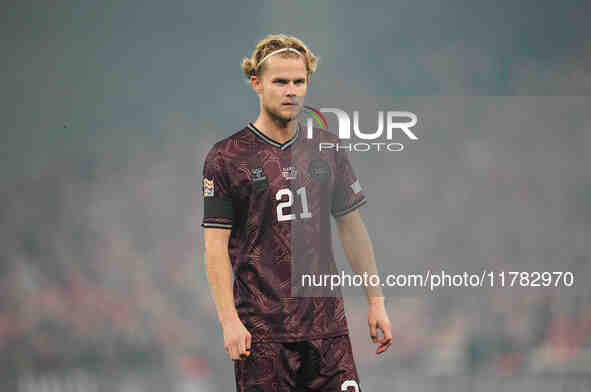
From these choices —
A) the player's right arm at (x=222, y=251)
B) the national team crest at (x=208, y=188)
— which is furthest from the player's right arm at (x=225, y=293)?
the national team crest at (x=208, y=188)

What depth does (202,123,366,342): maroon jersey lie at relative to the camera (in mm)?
2736

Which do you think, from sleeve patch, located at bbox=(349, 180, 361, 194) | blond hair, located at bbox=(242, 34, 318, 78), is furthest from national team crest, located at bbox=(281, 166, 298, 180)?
blond hair, located at bbox=(242, 34, 318, 78)

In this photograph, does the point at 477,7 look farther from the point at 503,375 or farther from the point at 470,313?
the point at 503,375

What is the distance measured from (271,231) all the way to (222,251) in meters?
0.18

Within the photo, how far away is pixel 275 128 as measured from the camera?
286 centimetres

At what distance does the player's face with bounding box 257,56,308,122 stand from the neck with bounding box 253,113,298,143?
2 centimetres

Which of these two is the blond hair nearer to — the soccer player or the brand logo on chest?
the soccer player

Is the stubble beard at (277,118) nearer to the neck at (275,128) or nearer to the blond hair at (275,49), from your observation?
the neck at (275,128)

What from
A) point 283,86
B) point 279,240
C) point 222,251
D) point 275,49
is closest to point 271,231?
point 279,240

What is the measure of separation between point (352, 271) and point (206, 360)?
986mm

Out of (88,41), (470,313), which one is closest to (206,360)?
(470,313)

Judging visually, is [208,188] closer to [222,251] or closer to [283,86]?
[222,251]

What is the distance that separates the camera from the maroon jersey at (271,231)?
108 inches

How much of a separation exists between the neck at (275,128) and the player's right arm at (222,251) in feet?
0.61
